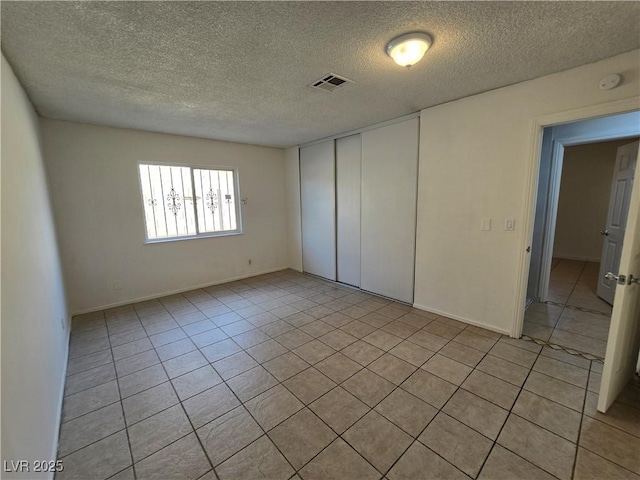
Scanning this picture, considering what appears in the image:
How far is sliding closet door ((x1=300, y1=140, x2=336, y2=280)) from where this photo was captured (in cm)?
448

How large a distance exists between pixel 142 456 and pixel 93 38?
8.36ft

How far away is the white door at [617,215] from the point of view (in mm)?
3186

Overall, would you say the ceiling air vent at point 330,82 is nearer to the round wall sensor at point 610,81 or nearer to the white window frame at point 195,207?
the round wall sensor at point 610,81

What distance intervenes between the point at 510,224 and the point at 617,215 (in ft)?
6.89

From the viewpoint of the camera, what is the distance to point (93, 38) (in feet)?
5.43

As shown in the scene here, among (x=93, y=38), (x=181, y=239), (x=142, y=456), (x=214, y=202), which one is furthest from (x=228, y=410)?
(x=214, y=202)

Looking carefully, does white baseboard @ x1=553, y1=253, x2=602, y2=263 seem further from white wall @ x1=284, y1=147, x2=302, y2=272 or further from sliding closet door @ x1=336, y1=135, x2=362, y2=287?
white wall @ x1=284, y1=147, x2=302, y2=272

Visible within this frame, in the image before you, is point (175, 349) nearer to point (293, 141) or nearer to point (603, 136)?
point (293, 141)

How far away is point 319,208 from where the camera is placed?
15.6ft

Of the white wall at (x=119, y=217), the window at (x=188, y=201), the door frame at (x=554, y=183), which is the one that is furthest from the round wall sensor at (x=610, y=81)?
the window at (x=188, y=201)

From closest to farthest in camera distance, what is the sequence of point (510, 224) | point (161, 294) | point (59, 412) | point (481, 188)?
1. point (59, 412)
2. point (510, 224)
3. point (481, 188)
4. point (161, 294)

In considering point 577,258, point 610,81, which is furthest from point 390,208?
point 577,258

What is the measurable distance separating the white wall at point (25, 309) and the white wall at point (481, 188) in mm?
3415

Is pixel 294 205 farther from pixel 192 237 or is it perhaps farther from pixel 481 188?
pixel 481 188
